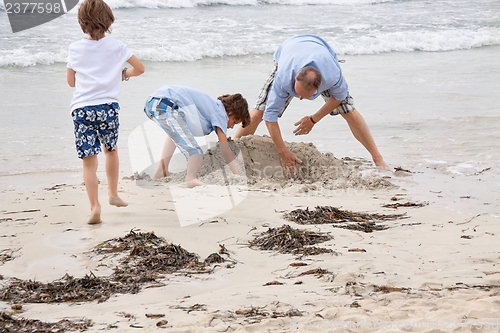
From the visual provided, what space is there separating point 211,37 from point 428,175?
10.5 metres

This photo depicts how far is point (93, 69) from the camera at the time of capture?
13.7 feet

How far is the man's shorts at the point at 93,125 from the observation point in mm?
4188

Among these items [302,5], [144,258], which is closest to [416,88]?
[144,258]

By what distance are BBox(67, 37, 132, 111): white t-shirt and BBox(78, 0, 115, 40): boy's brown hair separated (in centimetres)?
8

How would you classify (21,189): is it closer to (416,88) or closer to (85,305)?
(85,305)

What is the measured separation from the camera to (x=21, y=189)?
5277 mm

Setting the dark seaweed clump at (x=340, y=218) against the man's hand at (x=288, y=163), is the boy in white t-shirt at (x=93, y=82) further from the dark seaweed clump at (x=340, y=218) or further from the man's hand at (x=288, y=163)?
the man's hand at (x=288, y=163)

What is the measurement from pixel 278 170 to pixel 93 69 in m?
2.24

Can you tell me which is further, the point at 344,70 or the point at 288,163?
the point at 344,70

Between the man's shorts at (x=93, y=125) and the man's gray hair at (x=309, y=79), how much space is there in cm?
153

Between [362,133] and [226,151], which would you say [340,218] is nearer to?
[226,151]

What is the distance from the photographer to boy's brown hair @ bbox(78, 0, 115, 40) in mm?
4094

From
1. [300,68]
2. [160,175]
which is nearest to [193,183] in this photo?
[160,175]

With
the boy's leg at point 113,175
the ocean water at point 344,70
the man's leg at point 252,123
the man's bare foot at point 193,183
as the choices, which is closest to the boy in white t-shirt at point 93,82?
the boy's leg at point 113,175
